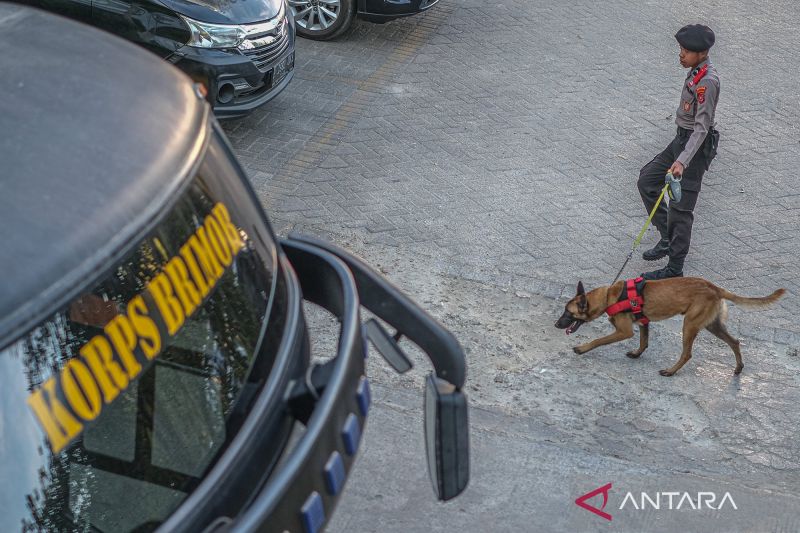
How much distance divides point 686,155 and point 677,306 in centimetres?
113

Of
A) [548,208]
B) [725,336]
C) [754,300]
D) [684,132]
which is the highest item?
[684,132]

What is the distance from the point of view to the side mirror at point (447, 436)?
10.2ft

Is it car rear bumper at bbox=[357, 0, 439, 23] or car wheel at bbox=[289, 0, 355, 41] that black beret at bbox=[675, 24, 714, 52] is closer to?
car rear bumper at bbox=[357, 0, 439, 23]

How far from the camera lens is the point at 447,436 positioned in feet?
10.2

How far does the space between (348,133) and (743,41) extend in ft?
16.0

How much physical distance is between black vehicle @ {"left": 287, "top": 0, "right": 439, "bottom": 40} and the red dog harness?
4878 millimetres

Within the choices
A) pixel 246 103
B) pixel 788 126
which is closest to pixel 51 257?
pixel 246 103

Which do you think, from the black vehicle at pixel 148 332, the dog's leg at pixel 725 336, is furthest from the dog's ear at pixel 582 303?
the black vehicle at pixel 148 332

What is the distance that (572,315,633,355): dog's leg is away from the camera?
604cm

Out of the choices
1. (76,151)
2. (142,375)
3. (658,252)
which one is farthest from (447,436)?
(658,252)

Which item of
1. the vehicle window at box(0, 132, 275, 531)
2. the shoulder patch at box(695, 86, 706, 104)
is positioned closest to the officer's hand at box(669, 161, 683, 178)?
the shoulder patch at box(695, 86, 706, 104)

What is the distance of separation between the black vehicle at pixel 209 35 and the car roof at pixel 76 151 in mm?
4703

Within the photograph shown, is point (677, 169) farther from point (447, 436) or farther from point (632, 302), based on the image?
point (447, 436)

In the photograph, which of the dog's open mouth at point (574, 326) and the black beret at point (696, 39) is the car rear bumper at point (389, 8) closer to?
the black beret at point (696, 39)
